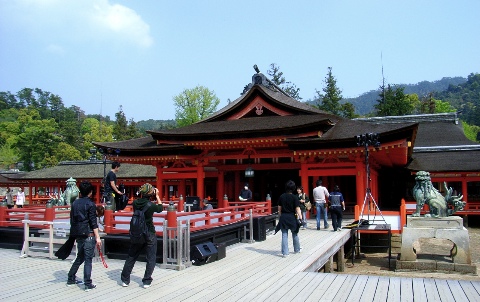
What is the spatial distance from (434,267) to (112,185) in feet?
33.6

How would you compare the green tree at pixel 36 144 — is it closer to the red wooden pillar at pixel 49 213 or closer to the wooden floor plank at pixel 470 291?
the red wooden pillar at pixel 49 213

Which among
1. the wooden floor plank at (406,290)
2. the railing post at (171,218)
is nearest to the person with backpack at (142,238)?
the railing post at (171,218)

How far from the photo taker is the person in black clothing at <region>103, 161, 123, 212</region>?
10789mm

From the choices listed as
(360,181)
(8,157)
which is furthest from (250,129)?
(8,157)

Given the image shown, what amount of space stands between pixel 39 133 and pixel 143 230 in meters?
59.8

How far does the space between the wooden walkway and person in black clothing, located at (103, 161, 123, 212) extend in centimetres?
190

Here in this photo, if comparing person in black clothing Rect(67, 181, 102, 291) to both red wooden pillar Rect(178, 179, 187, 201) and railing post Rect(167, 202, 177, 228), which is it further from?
red wooden pillar Rect(178, 179, 187, 201)

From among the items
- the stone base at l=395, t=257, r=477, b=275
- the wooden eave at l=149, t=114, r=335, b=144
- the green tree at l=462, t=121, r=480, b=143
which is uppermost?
the green tree at l=462, t=121, r=480, b=143

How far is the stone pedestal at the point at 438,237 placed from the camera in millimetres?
12781

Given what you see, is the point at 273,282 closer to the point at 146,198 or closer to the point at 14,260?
the point at 146,198

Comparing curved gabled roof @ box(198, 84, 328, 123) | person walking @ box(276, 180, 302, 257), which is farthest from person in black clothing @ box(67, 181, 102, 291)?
curved gabled roof @ box(198, 84, 328, 123)

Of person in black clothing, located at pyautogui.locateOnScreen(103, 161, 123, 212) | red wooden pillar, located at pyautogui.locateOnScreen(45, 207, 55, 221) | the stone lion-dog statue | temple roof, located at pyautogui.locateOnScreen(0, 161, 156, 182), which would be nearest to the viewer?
person in black clothing, located at pyautogui.locateOnScreen(103, 161, 123, 212)

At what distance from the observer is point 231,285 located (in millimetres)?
7777

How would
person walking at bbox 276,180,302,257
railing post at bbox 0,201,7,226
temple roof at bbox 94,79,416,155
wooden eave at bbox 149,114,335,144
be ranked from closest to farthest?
1. person walking at bbox 276,180,302,257
2. railing post at bbox 0,201,7,226
3. temple roof at bbox 94,79,416,155
4. wooden eave at bbox 149,114,335,144
